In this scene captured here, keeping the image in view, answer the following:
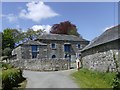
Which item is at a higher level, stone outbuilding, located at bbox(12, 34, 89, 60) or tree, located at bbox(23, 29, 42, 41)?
tree, located at bbox(23, 29, 42, 41)

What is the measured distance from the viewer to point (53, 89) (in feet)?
56.1

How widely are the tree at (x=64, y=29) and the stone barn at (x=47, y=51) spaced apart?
1207 cm

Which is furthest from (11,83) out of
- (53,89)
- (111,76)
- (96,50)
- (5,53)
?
(5,53)

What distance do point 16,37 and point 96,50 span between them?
145 ft

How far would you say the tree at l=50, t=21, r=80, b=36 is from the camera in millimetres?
69312

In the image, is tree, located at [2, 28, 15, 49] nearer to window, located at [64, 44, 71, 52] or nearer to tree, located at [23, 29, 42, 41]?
tree, located at [23, 29, 42, 41]

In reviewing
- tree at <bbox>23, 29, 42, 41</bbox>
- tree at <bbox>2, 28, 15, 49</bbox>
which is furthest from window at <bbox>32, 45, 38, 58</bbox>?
tree at <bbox>23, 29, 42, 41</bbox>

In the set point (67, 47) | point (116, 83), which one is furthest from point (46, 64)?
point (116, 83)

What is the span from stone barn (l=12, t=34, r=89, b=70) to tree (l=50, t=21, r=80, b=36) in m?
12.1

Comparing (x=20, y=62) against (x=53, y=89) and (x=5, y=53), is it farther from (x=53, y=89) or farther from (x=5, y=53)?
(x=53, y=89)

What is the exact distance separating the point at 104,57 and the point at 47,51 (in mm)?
29383

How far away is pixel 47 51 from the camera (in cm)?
5191

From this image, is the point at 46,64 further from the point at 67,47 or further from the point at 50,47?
the point at 67,47

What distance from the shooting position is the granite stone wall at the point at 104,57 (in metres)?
20.7
